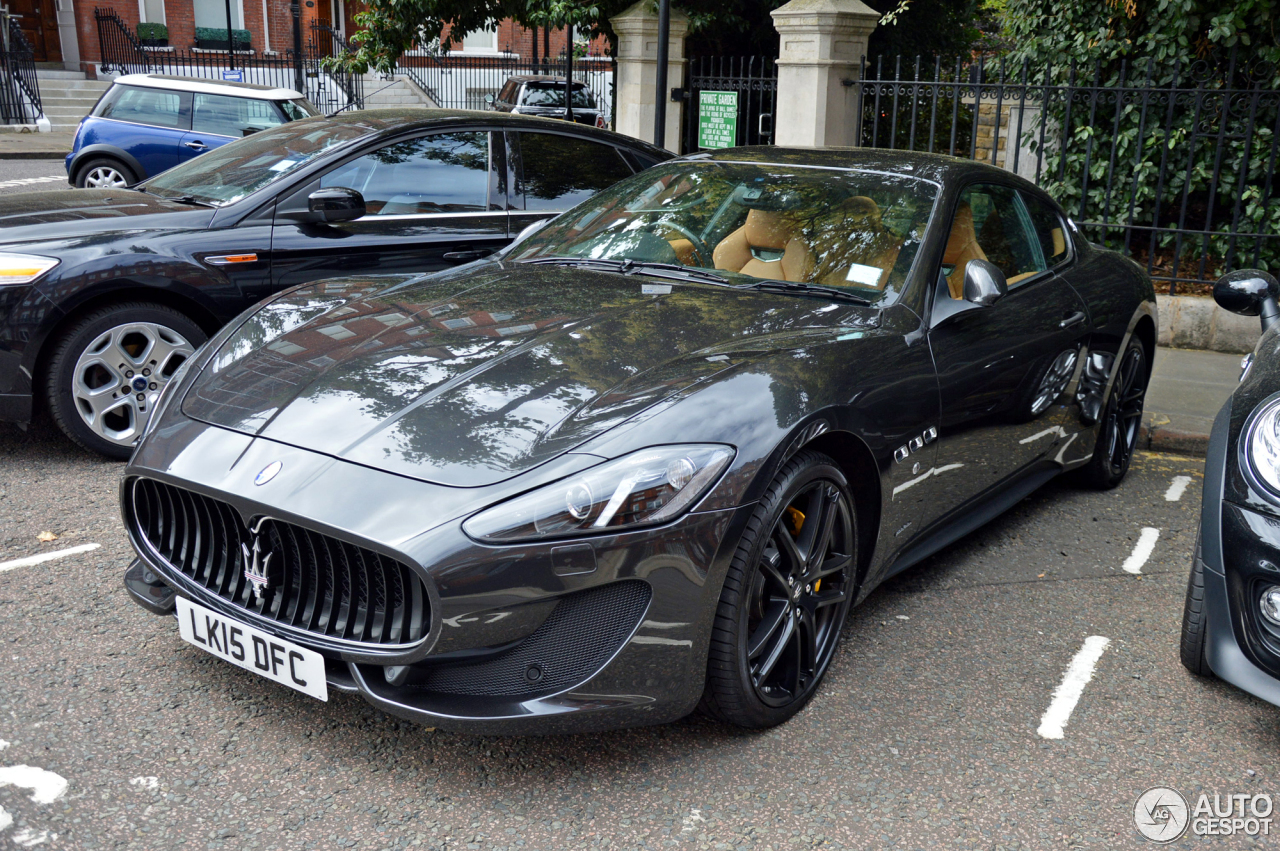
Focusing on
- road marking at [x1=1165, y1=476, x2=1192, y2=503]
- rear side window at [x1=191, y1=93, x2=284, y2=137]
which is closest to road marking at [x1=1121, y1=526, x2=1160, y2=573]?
road marking at [x1=1165, y1=476, x2=1192, y2=503]

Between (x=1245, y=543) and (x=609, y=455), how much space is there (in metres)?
1.62

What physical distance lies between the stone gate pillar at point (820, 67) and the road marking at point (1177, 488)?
4.99 m

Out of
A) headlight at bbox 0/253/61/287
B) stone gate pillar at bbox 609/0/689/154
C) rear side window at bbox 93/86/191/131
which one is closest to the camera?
headlight at bbox 0/253/61/287

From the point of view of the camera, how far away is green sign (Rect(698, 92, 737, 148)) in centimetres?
1030

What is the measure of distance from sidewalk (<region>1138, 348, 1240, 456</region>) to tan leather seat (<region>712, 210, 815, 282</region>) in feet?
8.60

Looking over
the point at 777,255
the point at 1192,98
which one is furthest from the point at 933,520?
the point at 1192,98

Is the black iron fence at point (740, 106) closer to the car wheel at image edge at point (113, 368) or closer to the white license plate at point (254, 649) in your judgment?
the car wheel at image edge at point (113, 368)

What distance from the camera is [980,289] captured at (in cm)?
357

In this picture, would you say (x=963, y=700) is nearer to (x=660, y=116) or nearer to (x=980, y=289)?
(x=980, y=289)

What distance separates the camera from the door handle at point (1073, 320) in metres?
4.30

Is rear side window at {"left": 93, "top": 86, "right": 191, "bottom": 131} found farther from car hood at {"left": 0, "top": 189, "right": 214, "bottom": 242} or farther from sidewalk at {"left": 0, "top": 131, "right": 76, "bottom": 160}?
car hood at {"left": 0, "top": 189, "right": 214, "bottom": 242}

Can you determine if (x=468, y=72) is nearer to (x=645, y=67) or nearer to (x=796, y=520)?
(x=645, y=67)

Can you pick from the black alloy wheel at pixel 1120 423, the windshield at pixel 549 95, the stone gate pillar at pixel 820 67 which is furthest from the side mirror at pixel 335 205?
the windshield at pixel 549 95

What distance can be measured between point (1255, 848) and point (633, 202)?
2896mm
